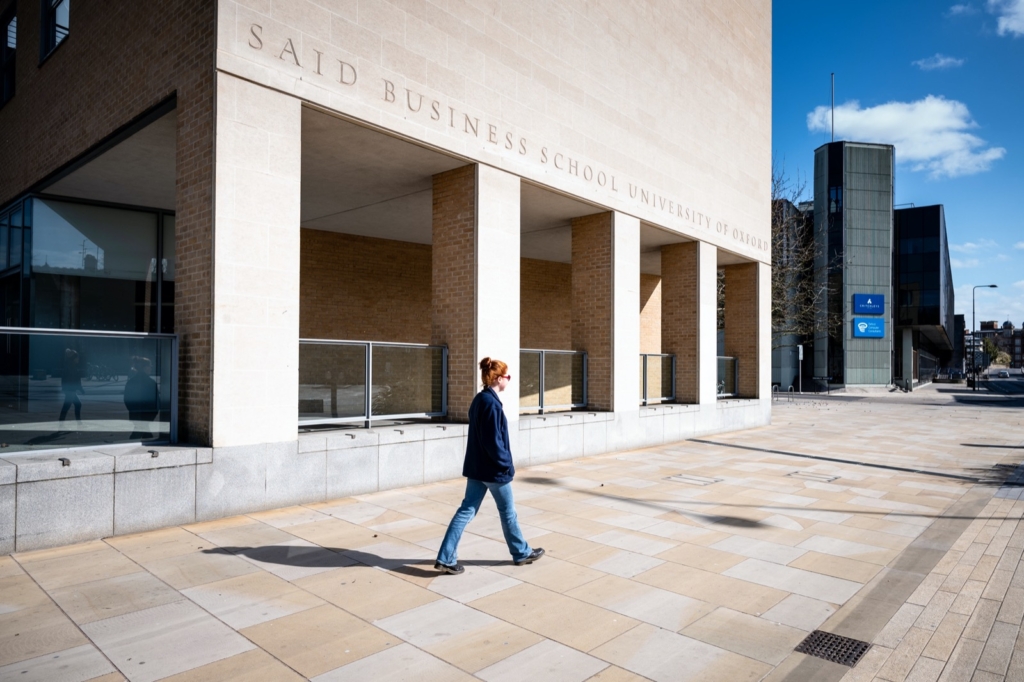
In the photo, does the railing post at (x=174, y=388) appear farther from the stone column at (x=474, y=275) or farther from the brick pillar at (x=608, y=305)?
the brick pillar at (x=608, y=305)

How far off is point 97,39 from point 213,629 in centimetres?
938

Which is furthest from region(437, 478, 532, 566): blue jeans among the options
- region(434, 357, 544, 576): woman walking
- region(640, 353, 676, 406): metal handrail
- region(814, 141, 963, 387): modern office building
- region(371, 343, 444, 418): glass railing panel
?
region(814, 141, 963, 387): modern office building

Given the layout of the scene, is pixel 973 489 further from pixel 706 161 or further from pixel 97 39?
pixel 97 39

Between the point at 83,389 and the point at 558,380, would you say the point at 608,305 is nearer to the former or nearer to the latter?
the point at 558,380

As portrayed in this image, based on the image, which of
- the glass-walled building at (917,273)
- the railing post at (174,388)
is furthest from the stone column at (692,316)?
the glass-walled building at (917,273)

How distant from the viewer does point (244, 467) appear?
7.59 m

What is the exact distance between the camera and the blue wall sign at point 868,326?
169 feet

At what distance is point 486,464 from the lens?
5.71m

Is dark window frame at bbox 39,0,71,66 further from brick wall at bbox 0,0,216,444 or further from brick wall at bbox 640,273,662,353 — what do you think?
brick wall at bbox 640,273,662,353

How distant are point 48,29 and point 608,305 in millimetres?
11781

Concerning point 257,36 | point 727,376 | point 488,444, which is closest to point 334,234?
point 257,36

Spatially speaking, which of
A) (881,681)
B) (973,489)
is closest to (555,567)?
(881,681)

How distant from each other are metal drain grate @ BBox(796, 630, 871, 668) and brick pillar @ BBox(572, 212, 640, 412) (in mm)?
9297

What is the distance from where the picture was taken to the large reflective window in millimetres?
11781
